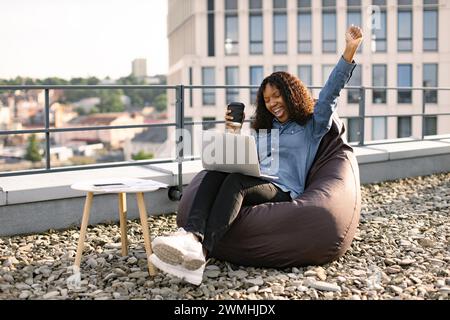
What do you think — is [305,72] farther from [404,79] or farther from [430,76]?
[430,76]

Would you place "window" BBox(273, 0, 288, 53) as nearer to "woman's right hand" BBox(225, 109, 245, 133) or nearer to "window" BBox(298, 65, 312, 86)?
"window" BBox(298, 65, 312, 86)

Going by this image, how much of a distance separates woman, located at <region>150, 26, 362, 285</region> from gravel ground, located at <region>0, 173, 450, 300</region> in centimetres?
27

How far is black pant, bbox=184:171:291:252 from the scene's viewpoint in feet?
12.9

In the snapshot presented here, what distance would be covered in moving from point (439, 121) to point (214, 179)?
42.6 meters

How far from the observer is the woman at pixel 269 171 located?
3.88 meters

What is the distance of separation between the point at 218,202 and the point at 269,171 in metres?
0.65

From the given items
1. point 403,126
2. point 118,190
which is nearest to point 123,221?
point 118,190

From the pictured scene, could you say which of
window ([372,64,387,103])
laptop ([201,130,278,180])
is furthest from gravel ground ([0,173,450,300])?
window ([372,64,387,103])

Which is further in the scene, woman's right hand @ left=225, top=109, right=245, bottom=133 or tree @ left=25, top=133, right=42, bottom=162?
tree @ left=25, top=133, right=42, bottom=162

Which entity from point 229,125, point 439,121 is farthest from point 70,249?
point 439,121

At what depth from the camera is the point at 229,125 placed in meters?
4.37

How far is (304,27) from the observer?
47000 mm

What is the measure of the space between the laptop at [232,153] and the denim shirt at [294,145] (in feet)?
1.09
